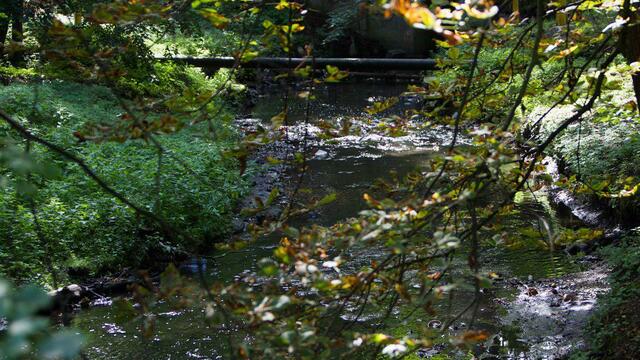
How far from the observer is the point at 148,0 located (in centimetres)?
253

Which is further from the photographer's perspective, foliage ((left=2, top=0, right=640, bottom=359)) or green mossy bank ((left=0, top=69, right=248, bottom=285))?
green mossy bank ((left=0, top=69, right=248, bottom=285))

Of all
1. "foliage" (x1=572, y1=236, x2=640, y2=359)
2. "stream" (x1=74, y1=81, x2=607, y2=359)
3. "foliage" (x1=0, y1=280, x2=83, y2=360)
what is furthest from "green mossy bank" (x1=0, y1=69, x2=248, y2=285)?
"foliage" (x1=0, y1=280, x2=83, y2=360)

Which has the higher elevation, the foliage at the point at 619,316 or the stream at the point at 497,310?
the foliage at the point at 619,316

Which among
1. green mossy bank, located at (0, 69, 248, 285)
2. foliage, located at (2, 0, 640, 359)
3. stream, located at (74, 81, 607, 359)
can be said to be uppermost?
foliage, located at (2, 0, 640, 359)

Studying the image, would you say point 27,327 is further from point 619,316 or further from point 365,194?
point 619,316

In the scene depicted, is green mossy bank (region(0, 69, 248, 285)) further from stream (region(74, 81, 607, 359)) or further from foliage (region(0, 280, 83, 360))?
foliage (region(0, 280, 83, 360))

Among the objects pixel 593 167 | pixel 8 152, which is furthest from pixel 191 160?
pixel 8 152

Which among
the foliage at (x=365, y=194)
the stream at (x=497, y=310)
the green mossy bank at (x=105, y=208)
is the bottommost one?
the stream at (x=497, y=310)

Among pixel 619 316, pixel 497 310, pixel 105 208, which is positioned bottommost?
pixel 497 310

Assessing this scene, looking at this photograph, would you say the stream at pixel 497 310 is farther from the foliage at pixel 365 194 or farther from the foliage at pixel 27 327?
the foliage at pixel 27 327

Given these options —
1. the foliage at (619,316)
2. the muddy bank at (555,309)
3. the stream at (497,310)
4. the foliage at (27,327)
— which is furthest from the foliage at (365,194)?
the muddy bank at (555,309)

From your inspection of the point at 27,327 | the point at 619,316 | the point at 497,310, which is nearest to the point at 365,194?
the point at 27,327

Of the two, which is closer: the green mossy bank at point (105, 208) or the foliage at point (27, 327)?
the foliage at point (27, 327)

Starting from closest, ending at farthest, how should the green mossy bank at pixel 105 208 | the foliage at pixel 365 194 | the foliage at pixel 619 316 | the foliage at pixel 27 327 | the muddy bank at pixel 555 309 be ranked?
1. the foliage at pixel 27 327
2. the foliage at pixel 365 194
3. the foliage at pixel 619 316
4. the muddy bank at pixel 555 309
5. the green mossy bank at pixel 105 208
